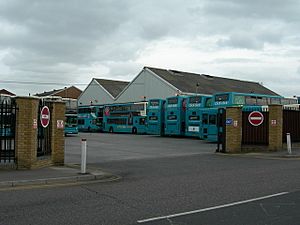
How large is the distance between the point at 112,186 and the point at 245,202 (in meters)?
3.72

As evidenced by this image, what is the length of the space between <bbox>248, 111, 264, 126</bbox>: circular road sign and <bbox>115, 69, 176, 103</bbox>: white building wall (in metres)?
33.2

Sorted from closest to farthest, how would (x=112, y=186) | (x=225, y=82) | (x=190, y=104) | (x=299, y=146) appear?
(x=112, y=186)
(x=299, y=146)
(x=190, y=104)
(x=225, y=82)

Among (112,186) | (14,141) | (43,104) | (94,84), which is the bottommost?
(112,186)

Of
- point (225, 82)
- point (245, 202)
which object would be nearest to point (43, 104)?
point (245, 202)

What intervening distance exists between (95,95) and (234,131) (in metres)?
52.5

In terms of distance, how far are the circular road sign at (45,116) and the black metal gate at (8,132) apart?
1.14m

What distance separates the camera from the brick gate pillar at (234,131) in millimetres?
21328

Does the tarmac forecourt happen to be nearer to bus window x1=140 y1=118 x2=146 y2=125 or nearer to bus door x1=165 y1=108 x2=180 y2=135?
bus door x1=165 y1=108 x2=180 y2=135

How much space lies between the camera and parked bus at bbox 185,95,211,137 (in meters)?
35.9

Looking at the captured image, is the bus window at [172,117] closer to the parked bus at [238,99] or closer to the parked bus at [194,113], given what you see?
the parked bus at [194,113]

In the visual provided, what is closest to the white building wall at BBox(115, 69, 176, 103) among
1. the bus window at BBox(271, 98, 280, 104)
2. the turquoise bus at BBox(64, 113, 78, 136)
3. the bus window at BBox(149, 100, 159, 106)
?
the bus window at BBox(149, 100, 159, 106)

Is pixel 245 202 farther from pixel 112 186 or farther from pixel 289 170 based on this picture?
pixel 289 170

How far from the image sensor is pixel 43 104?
45.5 ft

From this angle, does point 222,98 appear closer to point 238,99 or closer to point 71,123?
point 238,99
